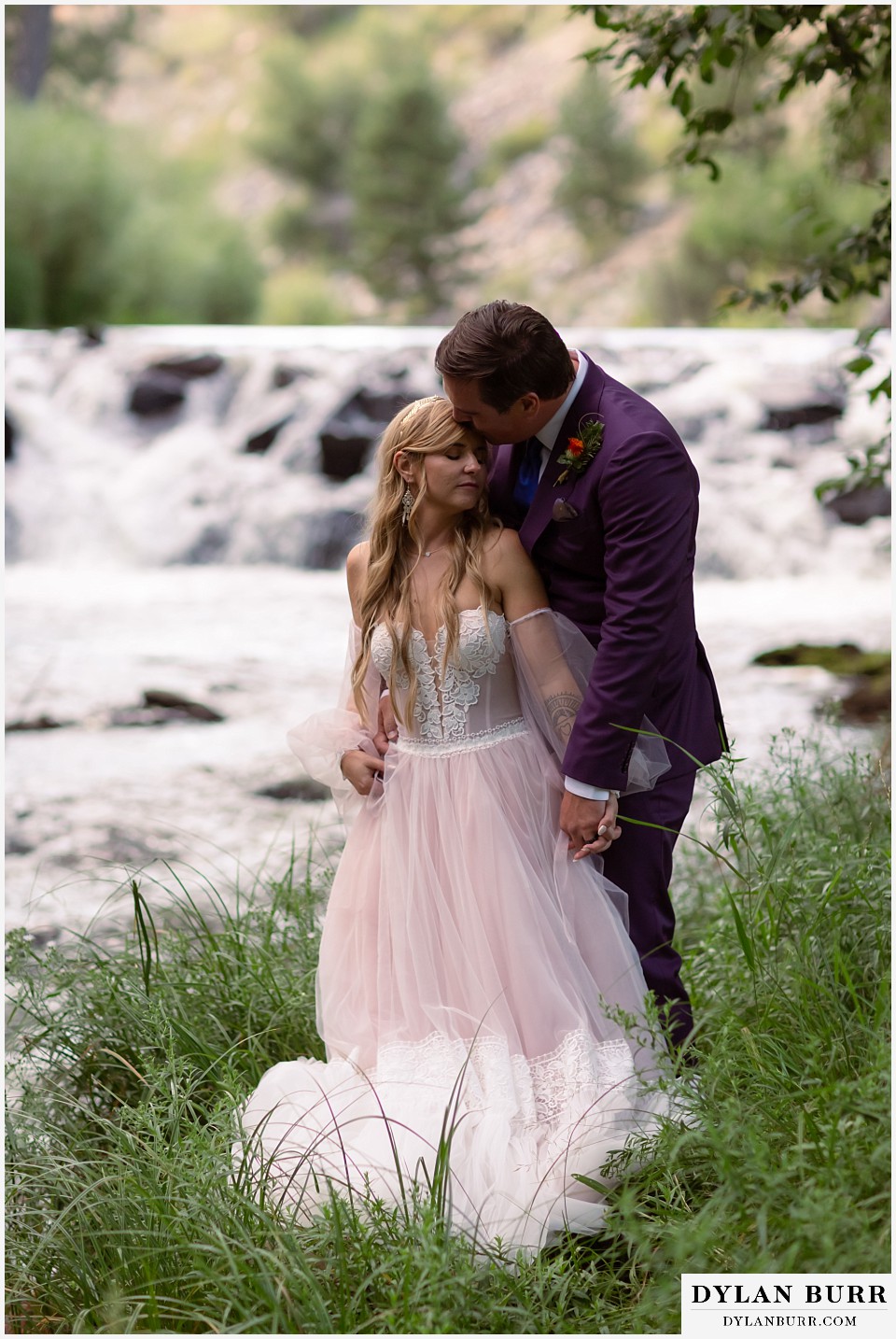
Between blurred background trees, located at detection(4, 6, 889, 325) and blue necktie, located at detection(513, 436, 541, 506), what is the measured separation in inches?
351

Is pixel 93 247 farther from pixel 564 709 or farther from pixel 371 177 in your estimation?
pixel 564 709

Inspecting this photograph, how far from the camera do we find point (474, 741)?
9.85 ft

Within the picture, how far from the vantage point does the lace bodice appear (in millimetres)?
2906

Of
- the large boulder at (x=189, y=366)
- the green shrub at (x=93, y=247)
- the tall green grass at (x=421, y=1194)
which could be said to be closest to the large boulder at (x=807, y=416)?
the large boulder at (x=189, y=366)

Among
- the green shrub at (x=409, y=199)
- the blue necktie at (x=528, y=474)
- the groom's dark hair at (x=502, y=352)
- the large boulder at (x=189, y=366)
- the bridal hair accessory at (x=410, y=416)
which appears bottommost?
the blue necktie at (x=528, y=474)

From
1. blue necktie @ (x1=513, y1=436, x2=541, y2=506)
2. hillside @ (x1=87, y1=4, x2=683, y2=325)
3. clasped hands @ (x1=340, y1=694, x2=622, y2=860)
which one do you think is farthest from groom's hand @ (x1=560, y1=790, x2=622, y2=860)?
hillside @ (x1=87, y1=4, x2=683, y2=325)

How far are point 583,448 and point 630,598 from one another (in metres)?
0.37

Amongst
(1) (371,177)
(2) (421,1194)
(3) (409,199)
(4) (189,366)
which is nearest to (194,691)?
(4) (189,366)

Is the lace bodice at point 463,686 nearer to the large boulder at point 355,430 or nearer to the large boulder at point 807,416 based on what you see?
the large boulder at point 355,430

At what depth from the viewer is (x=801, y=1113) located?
2.28m

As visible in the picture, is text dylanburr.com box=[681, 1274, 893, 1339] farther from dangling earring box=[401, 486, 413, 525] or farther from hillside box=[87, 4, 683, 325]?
hillside box=[87, 4, 683, 325]

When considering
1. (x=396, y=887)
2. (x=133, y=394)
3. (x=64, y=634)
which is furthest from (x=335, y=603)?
(x=396, y=887)

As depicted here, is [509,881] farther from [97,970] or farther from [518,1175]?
[97,970]

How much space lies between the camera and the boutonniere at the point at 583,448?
288 cm
